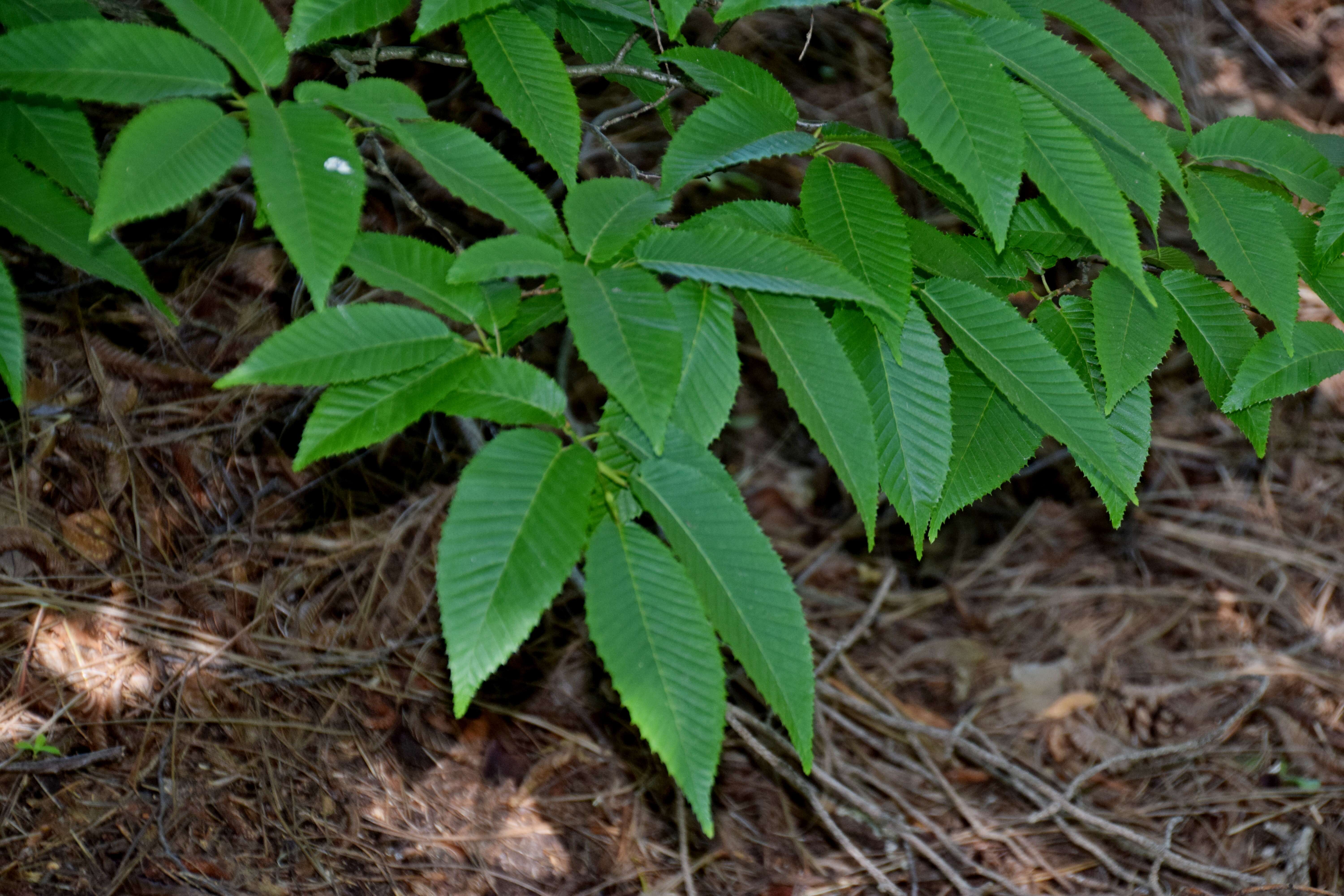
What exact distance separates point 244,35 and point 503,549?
21.0 inches

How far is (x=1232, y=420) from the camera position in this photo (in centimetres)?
120

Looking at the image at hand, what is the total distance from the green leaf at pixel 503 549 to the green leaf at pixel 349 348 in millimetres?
118

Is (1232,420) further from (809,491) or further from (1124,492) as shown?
(809,491)

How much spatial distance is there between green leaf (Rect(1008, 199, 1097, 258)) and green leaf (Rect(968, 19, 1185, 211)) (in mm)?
217

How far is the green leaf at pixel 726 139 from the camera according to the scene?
97cm

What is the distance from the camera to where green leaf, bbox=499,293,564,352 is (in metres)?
0.93

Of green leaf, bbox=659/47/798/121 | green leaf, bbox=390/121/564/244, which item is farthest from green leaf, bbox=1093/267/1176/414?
green leaf, bbox=390/121/564/244

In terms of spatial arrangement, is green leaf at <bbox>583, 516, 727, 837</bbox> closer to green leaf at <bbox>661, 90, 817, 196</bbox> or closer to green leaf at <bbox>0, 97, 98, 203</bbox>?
green leaf at <bbox>661, 90, 817, 196</bbox>

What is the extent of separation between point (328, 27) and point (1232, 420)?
1163 millimetres

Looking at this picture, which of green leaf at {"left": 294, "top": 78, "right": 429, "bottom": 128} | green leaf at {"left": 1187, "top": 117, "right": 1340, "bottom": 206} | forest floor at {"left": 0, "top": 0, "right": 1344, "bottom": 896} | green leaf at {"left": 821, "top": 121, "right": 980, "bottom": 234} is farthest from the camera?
forest floor at {"left": 0, "top": 0, "right": 1344, "bottom": 896}

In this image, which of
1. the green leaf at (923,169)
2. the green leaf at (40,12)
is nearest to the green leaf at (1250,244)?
the green leaf at (923,169)

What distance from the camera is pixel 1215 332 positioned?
1.17 meters

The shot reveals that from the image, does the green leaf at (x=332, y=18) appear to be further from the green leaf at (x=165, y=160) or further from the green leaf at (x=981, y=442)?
the green leaf at (x=981, y=442)

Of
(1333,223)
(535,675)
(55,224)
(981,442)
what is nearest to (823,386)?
(981,442)
